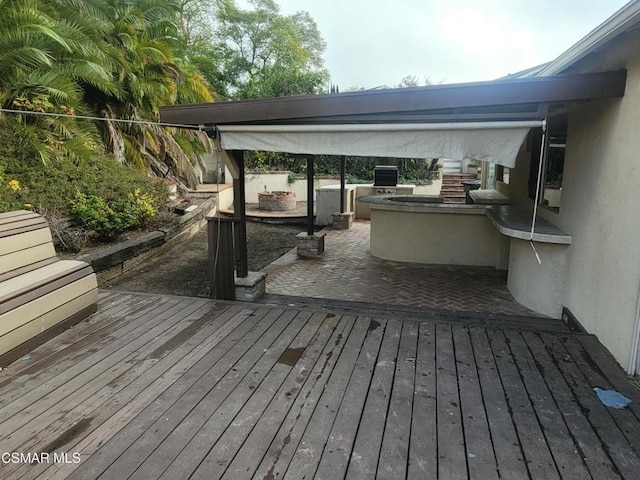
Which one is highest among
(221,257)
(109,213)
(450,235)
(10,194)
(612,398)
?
(10,194)

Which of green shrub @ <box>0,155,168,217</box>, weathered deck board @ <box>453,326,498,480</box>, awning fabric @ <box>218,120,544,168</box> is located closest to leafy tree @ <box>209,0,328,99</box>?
green shrub @ <box>0,155,168,217</box>

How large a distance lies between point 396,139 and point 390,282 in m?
3.06

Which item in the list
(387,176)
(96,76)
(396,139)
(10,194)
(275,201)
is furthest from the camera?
(275,201)

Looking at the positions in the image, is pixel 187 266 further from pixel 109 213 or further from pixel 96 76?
pixel 96 76

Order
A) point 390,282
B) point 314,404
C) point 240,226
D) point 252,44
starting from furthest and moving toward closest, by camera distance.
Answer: point 252,44, point 390,282, point 240,226, point 314,404

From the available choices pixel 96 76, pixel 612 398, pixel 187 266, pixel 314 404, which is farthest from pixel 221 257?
pixel 96 76

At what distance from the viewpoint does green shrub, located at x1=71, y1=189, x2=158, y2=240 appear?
21.7 ft

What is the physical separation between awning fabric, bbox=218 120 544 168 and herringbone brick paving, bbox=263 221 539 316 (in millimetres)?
2269

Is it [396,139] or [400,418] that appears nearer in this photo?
[400,418]

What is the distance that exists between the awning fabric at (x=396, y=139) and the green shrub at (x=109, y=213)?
3.68 metres

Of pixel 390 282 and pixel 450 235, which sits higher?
pixel 450 235

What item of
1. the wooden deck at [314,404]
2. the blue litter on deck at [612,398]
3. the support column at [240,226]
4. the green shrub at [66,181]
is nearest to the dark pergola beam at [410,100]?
the support column at [240,226]

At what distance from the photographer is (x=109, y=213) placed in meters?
6.93

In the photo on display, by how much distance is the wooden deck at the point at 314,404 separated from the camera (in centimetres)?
201
